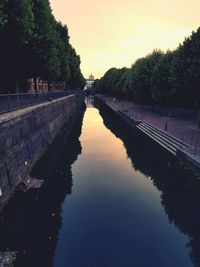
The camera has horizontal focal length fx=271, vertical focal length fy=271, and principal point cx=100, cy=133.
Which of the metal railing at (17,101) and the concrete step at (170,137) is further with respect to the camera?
the concrete step at (170,137)

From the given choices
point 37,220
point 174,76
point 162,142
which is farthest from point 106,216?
point 174,76

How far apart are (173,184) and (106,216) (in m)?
6.87

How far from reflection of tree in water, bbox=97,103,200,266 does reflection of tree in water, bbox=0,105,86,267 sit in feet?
19.6

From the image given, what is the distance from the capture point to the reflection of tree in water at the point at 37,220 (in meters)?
11.0

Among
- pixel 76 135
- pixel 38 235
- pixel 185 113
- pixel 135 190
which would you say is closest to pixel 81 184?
pixel 135 190

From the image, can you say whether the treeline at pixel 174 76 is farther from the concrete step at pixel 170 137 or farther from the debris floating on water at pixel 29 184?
the debris floating on water at pixel 29 184

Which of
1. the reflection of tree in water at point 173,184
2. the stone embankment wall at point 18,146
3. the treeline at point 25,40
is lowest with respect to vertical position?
the reflection of tree in water at point 173,184

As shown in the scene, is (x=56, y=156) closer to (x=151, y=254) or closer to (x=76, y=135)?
(x=76, y=135)

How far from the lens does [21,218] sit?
13.6 m

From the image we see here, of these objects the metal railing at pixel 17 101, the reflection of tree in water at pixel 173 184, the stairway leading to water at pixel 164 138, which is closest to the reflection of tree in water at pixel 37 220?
the metal railing at pixel 17 101

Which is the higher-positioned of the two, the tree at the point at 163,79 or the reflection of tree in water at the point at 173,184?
the tree at the point at 163,79

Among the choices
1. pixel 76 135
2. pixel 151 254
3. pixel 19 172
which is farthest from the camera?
pixel 76 135

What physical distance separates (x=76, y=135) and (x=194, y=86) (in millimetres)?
17151

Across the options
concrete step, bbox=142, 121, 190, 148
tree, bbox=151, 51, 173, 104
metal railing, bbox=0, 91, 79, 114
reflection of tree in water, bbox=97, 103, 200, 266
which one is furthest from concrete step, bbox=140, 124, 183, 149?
metal railing, bbox=0, 91, 79, 114
